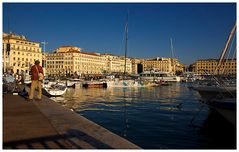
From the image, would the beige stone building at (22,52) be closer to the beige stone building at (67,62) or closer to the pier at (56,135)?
the beige stone building at (67,62)

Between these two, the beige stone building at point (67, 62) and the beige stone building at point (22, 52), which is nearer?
the beige stone building at point (22, 52)

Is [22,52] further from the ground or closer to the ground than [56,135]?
further from the ground

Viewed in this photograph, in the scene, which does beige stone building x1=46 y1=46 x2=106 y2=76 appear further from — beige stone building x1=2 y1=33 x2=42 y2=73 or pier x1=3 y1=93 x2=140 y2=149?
pier x1=3 y1=93 x2=140 y2=149

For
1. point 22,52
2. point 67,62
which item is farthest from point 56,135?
point 67,62

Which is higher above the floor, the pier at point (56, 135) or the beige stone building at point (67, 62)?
the beige stone building at point (67, 62)

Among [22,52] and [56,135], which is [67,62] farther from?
[56,135]

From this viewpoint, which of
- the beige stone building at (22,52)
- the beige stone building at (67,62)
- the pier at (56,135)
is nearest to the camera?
the pier at (56,135)

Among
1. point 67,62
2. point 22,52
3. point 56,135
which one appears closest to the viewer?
point 56,135

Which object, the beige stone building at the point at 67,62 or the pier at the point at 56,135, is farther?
the beige stone building at the point at 67,62

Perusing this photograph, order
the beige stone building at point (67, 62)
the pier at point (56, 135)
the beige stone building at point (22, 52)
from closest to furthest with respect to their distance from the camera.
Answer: the pier at point (56, 135), the beige stone building at point (22, 52), the beige stone building at point (67, 62)

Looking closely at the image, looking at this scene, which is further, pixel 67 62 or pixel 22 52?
pixel 67 62

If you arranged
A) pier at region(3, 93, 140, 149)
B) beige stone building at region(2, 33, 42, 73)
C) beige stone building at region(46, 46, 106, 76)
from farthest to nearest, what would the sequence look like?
beige stone building at region(46, 46, 106, 76) < beige stone building at region(2, 33, 42, 73) < pier at region(3, 93, 140, 149)

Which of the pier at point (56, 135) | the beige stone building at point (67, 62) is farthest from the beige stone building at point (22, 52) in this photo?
the pier at point (56, 135)

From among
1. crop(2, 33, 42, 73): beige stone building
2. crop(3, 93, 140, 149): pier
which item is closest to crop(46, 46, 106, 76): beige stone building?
crop(2, 33, 42, 73): beige stone building
